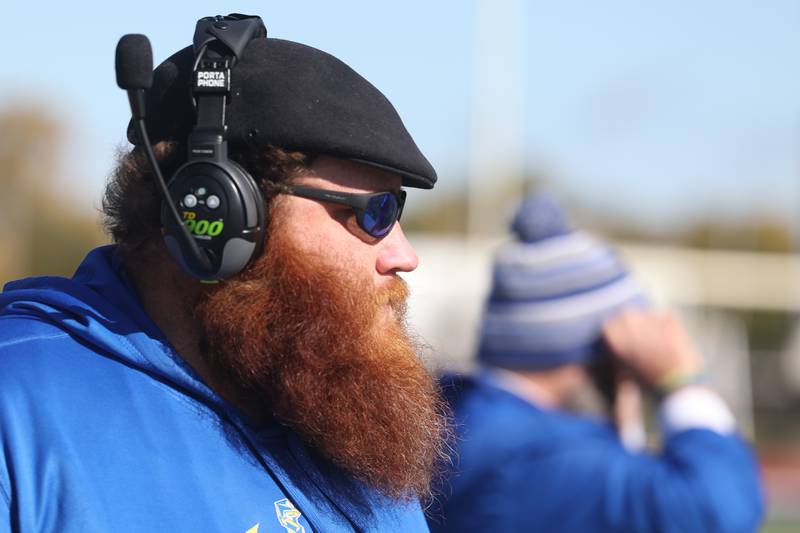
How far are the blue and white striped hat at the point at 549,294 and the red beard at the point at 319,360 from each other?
2.24 meters

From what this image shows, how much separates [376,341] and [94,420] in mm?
590

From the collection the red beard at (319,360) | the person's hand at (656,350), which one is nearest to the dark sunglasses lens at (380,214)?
the red beard at (319,360)

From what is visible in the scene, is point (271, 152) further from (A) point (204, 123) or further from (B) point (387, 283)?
(B) point (387, 283)

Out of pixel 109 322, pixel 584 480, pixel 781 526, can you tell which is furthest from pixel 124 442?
pixel 781 526

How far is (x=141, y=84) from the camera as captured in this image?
88.6 inches

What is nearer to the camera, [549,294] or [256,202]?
[256,202]

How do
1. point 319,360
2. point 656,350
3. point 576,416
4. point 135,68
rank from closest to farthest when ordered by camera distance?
point 135,68, point 319,360, point 656,350, point 576,416

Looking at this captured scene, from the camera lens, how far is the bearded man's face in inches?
91.7

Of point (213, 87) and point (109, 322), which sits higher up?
point (213, 87)

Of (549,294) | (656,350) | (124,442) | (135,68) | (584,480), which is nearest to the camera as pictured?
(124,442)

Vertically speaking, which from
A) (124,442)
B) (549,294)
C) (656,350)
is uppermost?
(124,442)

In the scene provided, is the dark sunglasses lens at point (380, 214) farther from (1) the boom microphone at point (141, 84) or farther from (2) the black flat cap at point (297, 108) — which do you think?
(1) the boom microphone at point (141, 84)

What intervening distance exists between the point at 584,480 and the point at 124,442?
2.28 metres

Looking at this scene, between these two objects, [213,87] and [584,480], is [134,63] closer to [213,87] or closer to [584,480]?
[213,87]
